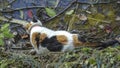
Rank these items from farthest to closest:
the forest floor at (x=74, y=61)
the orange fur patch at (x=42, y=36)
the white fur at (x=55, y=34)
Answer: the orange fur patch at (x=42, y=36) → the white fur at (x=55, y=34) → the forest floor at (x=74, y=61)

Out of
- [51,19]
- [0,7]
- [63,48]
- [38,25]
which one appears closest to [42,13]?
[51,19]

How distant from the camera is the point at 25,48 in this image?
772 centimetres

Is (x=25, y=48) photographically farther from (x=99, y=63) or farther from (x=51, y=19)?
(x=99, y=63)

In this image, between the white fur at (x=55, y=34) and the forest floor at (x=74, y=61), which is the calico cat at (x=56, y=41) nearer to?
the white fur at (x=55, y=34)

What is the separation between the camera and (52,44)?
6617mm

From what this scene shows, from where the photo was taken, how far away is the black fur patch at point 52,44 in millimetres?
6570

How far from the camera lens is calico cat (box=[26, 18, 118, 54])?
6559mm

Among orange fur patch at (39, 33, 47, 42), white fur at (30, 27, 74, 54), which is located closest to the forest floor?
white fur at (30, 27, 74, 54)

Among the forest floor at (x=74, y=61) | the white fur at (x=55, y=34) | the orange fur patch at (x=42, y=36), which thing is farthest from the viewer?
the orange fur patch at (x=42, y=36)

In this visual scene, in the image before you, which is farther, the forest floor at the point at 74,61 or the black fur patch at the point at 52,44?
the black fur patch at the point at 52,44

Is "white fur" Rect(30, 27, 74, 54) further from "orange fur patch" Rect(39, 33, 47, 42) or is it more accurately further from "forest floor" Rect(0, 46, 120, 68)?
"forest floor" Rect(0, 46, 120, 68)

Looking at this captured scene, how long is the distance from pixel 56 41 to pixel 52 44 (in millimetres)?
77

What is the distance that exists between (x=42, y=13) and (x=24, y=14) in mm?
329

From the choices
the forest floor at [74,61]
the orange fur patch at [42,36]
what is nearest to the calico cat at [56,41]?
the orange fur patch at [42,36]
